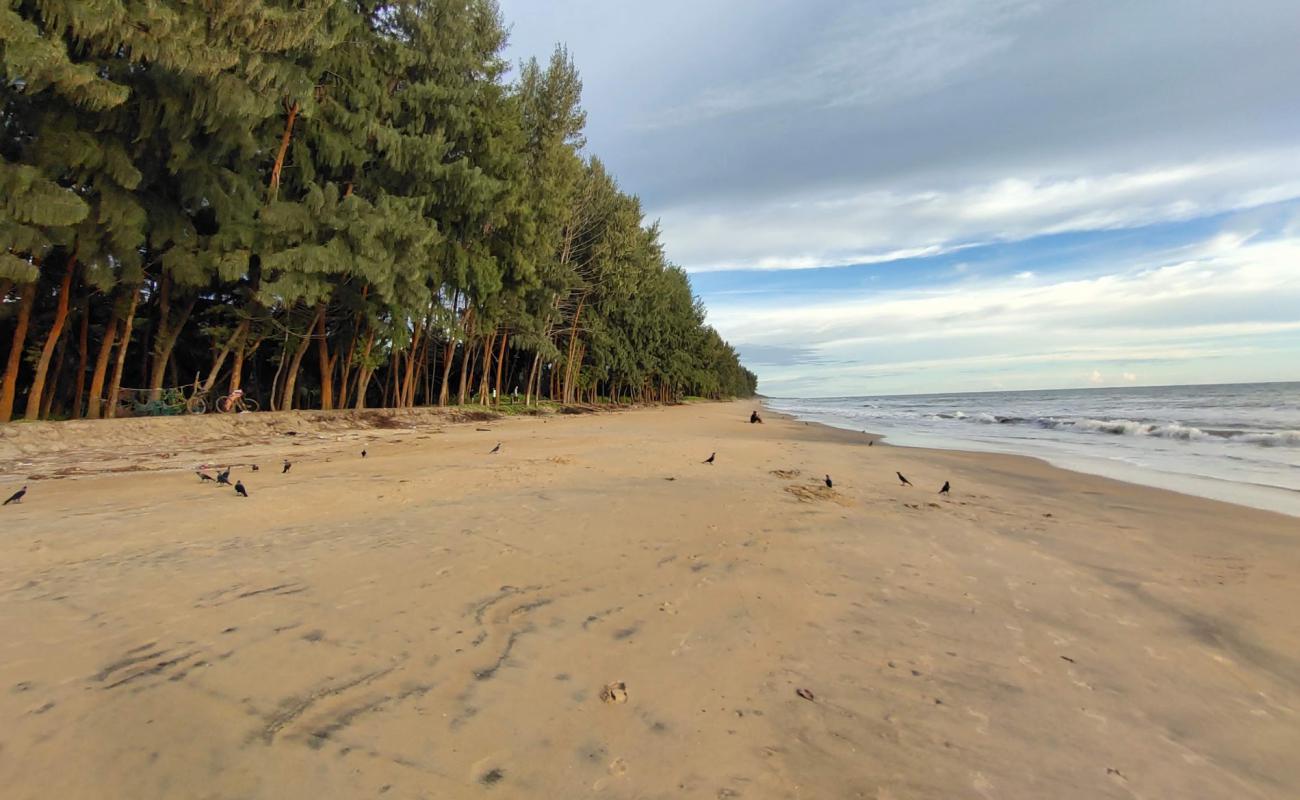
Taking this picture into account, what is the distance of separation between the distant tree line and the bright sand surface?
309 inches

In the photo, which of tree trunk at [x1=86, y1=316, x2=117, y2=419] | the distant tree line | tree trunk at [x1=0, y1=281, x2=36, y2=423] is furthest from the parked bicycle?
tree trunk at [x1=0, y1=281, x2=36, y2=423]

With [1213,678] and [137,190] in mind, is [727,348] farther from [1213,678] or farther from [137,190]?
[1213,678]

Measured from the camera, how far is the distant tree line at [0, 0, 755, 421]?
9.88 m

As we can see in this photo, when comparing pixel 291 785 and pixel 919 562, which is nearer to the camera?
pixel 291 785

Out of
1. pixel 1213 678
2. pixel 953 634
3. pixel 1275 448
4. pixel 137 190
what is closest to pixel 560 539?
pixel 953 634

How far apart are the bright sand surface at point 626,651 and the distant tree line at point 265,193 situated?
25.7ft

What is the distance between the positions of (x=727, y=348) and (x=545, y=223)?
219ft

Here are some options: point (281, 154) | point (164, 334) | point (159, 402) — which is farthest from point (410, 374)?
point (281, 154)

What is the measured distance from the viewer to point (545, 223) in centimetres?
2330

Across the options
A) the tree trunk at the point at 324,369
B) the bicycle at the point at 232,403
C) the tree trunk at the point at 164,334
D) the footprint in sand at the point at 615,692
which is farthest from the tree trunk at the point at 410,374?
the footprint in sand at the point at 615,692

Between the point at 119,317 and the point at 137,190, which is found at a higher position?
the point at 137,190

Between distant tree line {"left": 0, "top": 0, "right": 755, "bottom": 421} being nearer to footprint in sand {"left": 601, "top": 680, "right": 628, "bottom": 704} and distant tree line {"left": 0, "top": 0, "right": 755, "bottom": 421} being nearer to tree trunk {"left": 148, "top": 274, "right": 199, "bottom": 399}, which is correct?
tree trunk {"left": 148, "top": 274, "right": 199, "bottom": 399}

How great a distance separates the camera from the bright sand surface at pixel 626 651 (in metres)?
2.07

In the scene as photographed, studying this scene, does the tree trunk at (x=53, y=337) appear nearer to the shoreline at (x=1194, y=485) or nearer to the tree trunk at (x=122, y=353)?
the tree trunk at (x=122, y=353)
